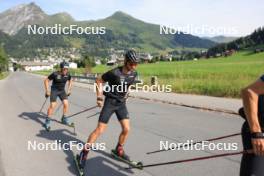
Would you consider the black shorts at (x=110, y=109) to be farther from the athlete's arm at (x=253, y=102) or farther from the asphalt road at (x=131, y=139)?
the athlete's arm at (x=253, y=102)

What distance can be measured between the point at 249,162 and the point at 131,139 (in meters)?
5.60

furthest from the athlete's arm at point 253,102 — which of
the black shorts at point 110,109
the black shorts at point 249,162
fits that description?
the black shorts at point 110,109

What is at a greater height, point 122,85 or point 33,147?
point 122,85

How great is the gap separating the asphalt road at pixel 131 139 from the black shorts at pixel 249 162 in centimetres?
243

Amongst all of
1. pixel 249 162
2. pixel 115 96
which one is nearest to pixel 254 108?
pixel 249 162

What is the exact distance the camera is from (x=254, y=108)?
328 centimetres

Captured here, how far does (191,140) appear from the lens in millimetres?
8812

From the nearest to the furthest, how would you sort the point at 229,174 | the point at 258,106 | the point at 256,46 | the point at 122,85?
the point at 258,106 → the point at 229,174 → the point at 122,85 → the point at 256,46

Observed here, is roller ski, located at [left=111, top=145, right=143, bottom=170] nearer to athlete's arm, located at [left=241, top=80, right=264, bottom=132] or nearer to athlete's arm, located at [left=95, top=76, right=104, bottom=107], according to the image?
athlete's arm, located at [left=95, top=76, right=104, bottom=107]

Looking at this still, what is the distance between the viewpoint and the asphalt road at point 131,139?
641 cm

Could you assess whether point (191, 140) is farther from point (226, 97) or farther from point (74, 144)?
point (226, 97)

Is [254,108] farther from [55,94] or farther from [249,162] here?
[55,94]

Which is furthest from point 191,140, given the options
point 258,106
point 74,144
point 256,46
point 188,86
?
point 256,46

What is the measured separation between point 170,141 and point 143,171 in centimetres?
251
